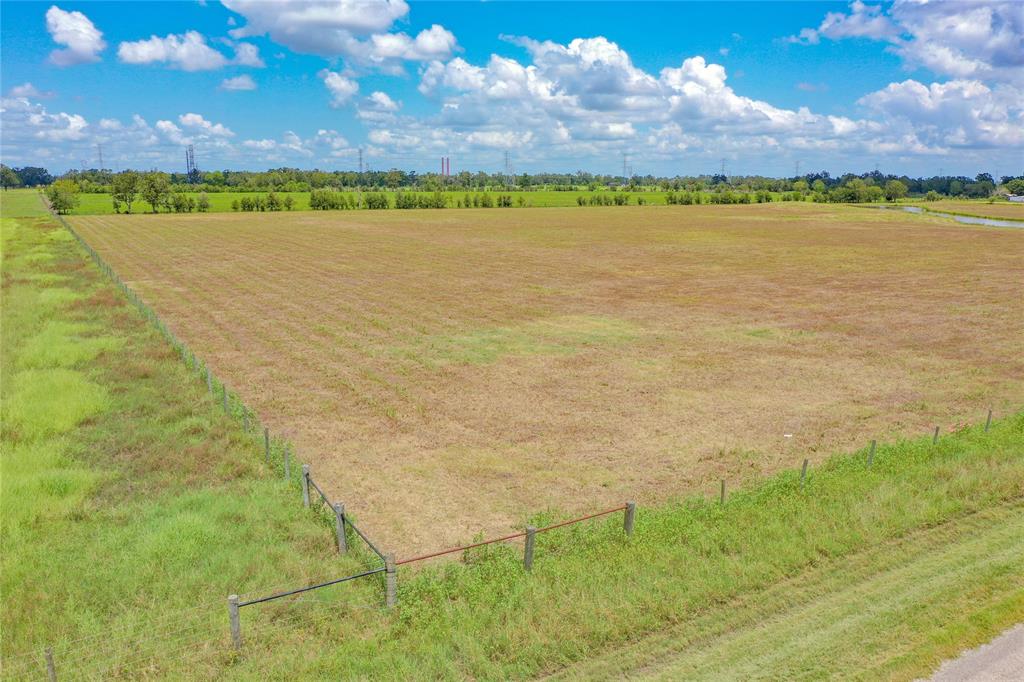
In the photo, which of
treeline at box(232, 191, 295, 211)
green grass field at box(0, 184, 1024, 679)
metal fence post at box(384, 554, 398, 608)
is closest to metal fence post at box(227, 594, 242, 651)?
green grass field at box(0, 184, 1024, 679)

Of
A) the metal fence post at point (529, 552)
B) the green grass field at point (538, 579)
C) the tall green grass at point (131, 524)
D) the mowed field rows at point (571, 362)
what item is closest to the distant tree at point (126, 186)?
the mowed field rows at point (571, 362)

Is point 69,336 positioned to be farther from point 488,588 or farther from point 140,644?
point 488,588

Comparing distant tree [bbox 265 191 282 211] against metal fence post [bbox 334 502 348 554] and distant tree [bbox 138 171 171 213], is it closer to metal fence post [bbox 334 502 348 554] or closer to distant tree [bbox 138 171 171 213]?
distant tree [bbox 138 171 171 213]

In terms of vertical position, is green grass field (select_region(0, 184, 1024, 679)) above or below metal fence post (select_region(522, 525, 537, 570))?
below

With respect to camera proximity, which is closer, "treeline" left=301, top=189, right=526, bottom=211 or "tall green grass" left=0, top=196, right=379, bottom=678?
"tall green grass" left=0, top=196, right=379, bottom=678

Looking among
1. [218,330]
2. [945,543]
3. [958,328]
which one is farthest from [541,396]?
[958,328]

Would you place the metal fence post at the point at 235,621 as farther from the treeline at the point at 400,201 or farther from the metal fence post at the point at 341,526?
the treeline at the point at 400,201

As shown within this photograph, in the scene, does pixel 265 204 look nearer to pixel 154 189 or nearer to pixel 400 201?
pixel 154 189
